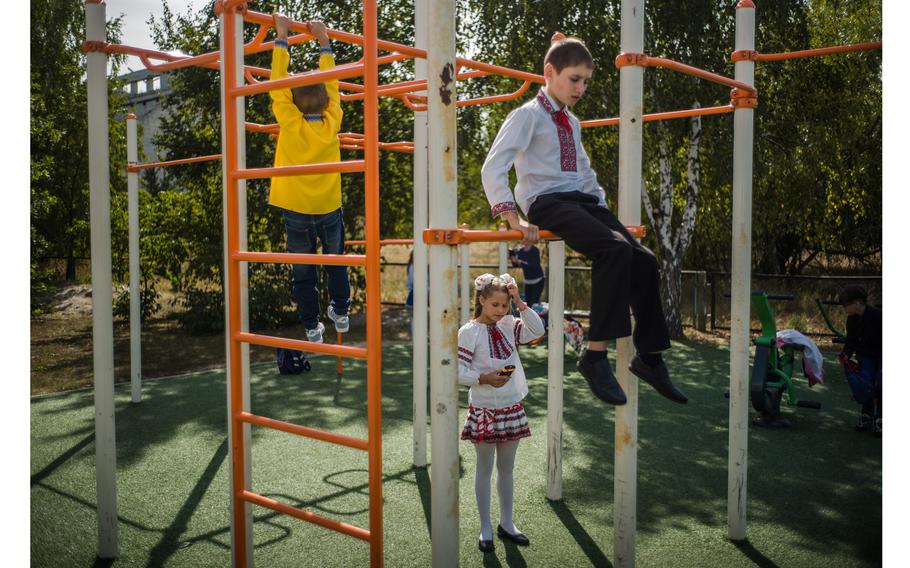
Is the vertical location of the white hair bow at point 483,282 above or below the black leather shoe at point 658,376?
above

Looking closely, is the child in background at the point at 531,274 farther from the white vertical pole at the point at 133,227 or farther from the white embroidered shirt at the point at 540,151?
the white embroidered shirt at the point at 540,151

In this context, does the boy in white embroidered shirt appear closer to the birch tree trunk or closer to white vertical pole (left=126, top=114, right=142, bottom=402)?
white vertical pole (left=126, top=114, right=142, bottom=402)

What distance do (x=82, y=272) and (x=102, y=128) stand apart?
15.1 metres

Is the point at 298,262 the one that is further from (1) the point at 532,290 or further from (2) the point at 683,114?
(1) the point at 532,290

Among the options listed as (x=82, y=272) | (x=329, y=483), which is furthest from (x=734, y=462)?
(x=82, y=272)

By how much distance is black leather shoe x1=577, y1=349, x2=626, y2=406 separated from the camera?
114 inches

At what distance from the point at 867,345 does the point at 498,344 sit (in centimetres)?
368

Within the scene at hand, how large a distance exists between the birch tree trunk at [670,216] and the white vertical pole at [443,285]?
8308mm

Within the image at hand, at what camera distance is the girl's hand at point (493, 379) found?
3.54 meters

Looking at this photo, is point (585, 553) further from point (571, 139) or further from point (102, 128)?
point (102, 128)

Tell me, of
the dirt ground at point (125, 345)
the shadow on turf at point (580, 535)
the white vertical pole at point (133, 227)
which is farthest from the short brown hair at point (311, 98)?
the dirt ground at point (125, 345)

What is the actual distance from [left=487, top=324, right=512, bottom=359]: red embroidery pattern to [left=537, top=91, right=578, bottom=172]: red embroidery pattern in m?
0.99

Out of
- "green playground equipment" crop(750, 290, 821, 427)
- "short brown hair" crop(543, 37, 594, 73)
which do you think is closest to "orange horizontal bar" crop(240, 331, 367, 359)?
"short brown hair" crop(543, 37, 594, 73)

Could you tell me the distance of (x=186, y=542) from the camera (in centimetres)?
384
